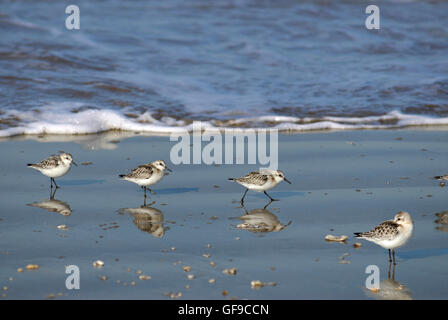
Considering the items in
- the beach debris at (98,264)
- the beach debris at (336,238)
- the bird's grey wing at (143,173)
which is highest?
the bird's grey wing at (143,173)

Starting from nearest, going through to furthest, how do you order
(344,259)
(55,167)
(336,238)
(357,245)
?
(344,259) < (357,245) < (336,238) < (55,167)

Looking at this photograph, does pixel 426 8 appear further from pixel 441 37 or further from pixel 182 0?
pixel 182 0

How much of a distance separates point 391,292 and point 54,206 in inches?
174

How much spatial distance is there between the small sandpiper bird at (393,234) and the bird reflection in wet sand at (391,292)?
1.51ft

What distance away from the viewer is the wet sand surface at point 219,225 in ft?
19.3

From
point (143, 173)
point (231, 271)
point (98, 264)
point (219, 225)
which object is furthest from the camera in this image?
point (143, 173)

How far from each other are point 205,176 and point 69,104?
5.13m

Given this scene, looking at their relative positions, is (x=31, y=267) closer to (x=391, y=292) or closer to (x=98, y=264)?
(x=98, y=264)

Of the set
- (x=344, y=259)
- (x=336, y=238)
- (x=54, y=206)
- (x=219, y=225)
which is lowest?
(x=344, y=259)

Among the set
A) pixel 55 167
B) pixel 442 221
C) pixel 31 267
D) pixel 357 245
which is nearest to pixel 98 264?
pixel 31 267

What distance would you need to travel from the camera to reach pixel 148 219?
7.76 meters

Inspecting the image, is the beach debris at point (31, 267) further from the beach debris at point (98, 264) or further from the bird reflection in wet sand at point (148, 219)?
the bird reflection in wet sand at point (148, 219)

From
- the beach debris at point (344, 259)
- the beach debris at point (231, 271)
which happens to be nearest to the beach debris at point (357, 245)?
the beach debris at point (344, 259)
